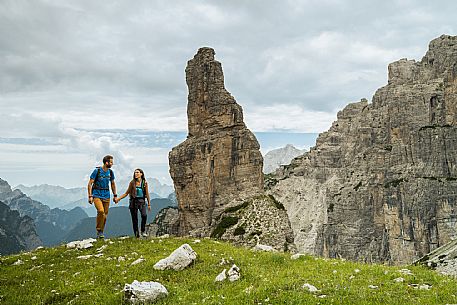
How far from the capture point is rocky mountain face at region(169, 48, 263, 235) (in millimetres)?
94250

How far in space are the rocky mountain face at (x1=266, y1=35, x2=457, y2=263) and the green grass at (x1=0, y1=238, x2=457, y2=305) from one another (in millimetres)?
147413

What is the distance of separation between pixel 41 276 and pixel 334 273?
10328 mm

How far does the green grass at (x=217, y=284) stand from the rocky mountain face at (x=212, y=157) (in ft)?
255

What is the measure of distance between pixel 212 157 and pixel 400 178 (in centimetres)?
9984

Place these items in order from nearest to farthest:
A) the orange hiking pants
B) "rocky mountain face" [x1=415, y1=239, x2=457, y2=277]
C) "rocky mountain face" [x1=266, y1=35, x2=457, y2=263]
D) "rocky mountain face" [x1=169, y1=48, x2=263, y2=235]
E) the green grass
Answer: the green grass → "rocky mountain face" [x1=415, y1=239, x2=457, y2=277] → the orange hiking pants → "rocky mountain face" [x1=169, y1=48, x2=263, y2=235] → "rocky mountain face" [x1=266, y1=35, x2=457, y2=263]

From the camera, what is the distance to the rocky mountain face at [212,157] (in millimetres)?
94250

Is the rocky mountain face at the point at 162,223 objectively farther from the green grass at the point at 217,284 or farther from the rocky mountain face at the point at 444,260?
the rocky mountain face at the point at 444,260

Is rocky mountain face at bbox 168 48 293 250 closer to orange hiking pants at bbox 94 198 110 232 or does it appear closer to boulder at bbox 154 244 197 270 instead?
orange hiking pants at bbox 94 198 110 232

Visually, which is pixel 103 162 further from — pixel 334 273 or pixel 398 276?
pixel 398 276

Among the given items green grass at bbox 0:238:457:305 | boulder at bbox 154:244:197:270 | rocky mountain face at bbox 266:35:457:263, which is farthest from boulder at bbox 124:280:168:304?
rocky mountain face at bbox 266:35:457:263

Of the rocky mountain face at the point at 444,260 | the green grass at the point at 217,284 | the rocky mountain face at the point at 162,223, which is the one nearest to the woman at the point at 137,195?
the green grass at the point at 217,284

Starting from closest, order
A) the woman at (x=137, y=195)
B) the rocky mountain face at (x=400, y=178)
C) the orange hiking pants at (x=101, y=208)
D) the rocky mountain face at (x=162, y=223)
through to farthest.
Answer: the orange hiking pants at (x=101, y=208), the woman at (x=137, y=195), the rocky mountain face at (x=162, y=223), the rocky mountain face at (x=400, y=178)

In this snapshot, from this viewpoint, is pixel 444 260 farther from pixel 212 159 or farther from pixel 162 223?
pixel 162 223

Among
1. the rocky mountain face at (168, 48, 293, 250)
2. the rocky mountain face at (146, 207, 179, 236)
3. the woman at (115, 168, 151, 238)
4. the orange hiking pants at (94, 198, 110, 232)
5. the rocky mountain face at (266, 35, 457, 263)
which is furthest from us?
the rocky mountain face at (266, 35, 457, 263)
